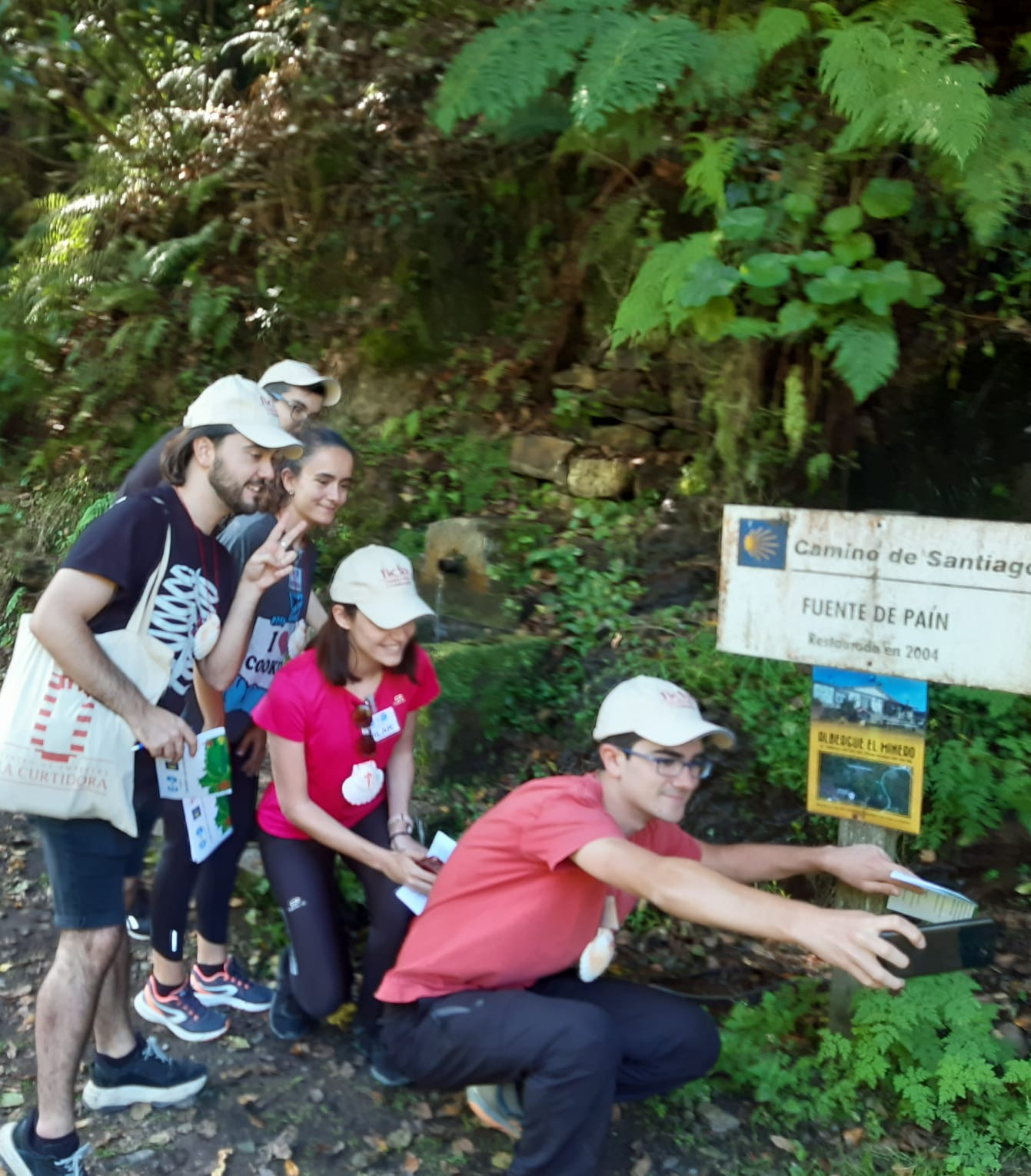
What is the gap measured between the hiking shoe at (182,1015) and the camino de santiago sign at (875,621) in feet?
6.87

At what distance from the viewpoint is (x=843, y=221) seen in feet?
14.3

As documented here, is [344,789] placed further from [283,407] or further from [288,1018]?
[283,407]

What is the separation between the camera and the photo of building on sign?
2977mm

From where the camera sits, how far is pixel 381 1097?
330 centimetres

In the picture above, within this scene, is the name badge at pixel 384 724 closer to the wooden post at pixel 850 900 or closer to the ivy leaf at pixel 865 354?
the wooden post at pixel 850 900

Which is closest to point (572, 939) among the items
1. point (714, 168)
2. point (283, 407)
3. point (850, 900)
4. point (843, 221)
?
point (850, 900)

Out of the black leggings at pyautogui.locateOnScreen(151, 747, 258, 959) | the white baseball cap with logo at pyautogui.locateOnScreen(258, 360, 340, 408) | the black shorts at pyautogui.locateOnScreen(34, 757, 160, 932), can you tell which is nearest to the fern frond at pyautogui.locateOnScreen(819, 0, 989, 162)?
the white baseball cap with logo at pyautogui.locateOnScreen(258, 360, 340, 408)

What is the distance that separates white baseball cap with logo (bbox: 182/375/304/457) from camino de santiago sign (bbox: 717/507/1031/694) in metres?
1.37

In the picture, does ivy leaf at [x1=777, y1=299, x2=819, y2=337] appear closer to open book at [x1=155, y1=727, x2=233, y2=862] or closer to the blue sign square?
the blue sign square

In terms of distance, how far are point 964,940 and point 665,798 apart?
0.84 m

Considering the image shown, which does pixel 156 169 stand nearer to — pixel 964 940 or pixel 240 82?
pixel 240 82

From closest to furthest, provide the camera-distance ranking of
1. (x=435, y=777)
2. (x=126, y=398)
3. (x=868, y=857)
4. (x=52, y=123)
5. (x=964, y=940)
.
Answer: (x=964, y=940) → (x=868, y=857) → (x=435, y=777) → (x=126, y=398) → (x=52, y=123)

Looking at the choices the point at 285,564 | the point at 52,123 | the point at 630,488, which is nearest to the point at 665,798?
the point at 285,564

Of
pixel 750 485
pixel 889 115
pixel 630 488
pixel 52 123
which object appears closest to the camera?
pixel 889 115
